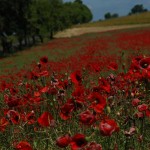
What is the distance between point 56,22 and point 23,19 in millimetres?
22797

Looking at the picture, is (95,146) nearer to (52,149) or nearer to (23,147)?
(23,147)

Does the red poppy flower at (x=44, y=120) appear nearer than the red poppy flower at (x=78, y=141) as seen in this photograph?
No

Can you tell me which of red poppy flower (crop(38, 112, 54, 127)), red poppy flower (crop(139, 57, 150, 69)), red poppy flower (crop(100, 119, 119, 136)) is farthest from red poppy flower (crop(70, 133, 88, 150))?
red poppy flower (crop(139, 57, 150, 69))

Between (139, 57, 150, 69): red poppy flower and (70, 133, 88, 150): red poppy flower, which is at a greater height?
(139, 57, 150, 69): red poppy flower

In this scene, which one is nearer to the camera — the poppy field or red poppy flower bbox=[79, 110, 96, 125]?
red poppy flower bbox=[79, 110, 96, 125]

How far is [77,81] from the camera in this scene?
4.79m

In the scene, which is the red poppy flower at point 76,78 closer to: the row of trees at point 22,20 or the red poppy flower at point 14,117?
the red poppy flower at point 14,117

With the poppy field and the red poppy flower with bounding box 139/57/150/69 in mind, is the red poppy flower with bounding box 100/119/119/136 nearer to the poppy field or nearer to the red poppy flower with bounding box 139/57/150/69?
the poppy field

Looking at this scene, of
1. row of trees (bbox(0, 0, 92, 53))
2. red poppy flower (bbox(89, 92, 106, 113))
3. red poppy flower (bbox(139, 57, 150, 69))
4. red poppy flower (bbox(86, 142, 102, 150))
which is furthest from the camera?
row of trees (bbox(0, 0, 92, 53))

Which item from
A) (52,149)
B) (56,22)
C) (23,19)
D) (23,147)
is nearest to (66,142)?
(23,147)

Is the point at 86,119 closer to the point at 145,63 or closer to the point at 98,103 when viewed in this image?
the point at 98,103

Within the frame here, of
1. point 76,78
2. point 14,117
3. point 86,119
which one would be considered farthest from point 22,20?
point 86,119

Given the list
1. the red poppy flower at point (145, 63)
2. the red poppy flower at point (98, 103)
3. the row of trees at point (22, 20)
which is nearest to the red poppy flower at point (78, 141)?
the red poppy flower at point (98, 103)

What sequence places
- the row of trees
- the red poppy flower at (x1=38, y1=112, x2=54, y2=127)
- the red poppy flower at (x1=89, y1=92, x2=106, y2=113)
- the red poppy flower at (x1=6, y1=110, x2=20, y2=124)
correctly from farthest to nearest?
the row of trees → the red poppy flower at (x1=6, y1=110, x2=20, y2=124) → the red poppy flower at (x1=89, y1=92, x2=106, y2=113) → the red poppy flower at (x1=38, y1=112, x2=54, y2=127)
